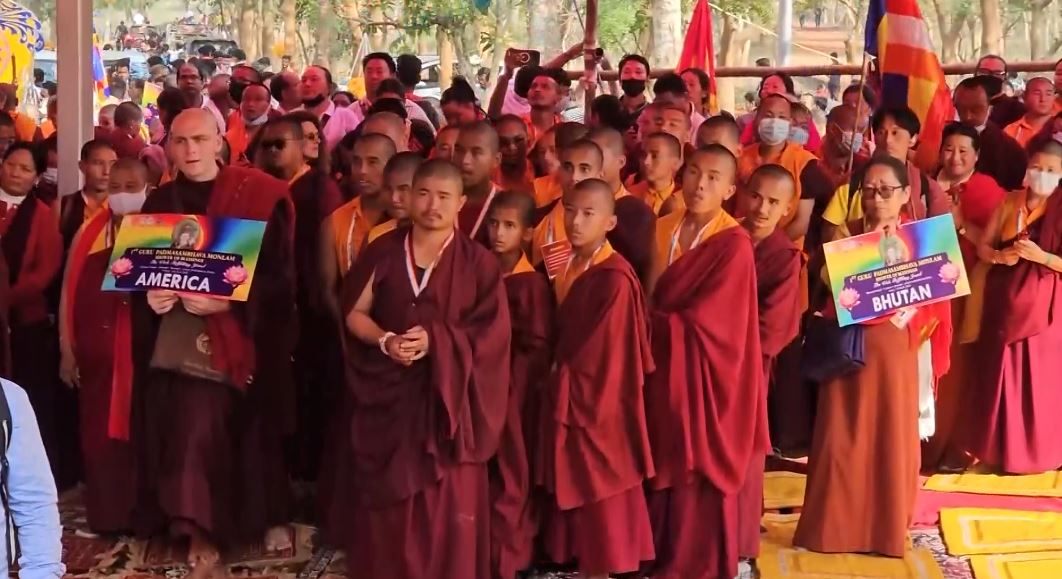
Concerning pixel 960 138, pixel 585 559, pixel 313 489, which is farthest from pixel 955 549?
pixel 313 489

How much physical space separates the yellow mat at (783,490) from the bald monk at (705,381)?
954 mm

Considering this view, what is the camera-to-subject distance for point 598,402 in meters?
4.13

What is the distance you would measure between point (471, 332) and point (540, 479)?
62 cm

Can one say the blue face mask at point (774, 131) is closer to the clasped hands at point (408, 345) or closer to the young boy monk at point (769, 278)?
the young boy monk at point (769, 278)

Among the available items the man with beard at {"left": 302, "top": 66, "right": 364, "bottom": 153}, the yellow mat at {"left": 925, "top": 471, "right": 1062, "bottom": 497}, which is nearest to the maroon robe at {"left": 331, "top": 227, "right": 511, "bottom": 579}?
the yellow mat at {"left": 925, "top": 471, "right": 1062, "bottom": 497}

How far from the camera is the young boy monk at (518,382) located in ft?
14.0

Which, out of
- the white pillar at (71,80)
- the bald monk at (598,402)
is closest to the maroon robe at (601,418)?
the bald monk at (598,402)

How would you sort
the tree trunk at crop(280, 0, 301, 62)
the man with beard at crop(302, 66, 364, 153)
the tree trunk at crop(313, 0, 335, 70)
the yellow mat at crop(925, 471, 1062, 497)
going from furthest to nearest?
the tree trunk at crop(280, 0, 301, 62) < the tree trunk at crop(313, 0, 335, 70) < the man with beard at crop(302, 66, 364, 153) < the yellow mat at crop(925, 471, 1062, 497)

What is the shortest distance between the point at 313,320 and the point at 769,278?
179 cm

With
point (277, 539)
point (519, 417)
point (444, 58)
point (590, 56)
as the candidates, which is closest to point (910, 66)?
point (519, 417)

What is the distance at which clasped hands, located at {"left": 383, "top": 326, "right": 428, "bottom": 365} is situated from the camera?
3.79 meters

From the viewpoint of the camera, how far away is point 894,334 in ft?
14.9

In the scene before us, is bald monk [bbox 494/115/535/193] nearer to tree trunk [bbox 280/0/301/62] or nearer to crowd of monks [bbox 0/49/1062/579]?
crowd of monks [bbox 0/49/1062/579]

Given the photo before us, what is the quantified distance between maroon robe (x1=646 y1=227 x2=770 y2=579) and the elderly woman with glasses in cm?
40
